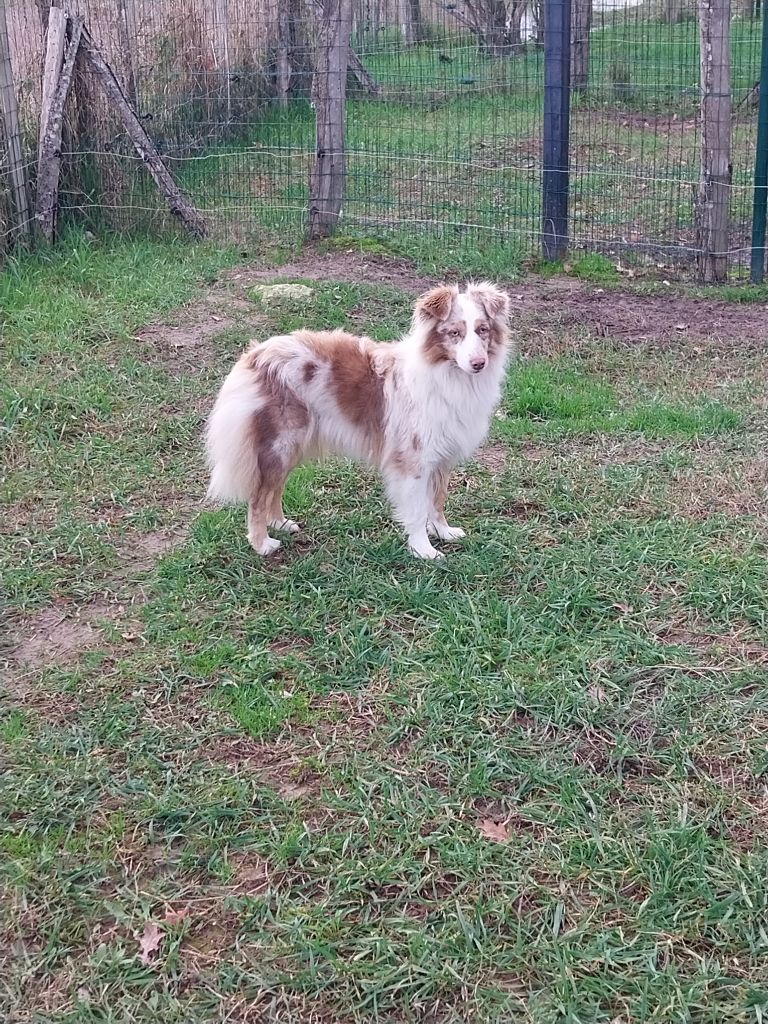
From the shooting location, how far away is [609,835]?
2.80 m

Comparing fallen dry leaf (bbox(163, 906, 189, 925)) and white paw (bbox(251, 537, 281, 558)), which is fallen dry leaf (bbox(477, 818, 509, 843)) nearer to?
fallen dry leaf (bbox(163, 906, 189, 925))

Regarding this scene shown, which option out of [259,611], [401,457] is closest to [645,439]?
[401,457]

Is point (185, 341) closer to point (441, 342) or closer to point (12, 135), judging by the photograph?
point (12, 135)

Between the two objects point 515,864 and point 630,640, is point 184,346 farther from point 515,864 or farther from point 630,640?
point 515,864

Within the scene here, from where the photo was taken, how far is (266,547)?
440 cm

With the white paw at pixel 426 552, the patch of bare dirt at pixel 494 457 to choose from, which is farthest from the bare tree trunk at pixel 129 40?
the white paw at pixel 426 552

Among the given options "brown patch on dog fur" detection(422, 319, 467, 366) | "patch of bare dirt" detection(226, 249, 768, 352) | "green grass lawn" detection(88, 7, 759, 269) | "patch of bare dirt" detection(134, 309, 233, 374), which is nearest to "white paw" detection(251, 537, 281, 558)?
"brown patch on dog fur" detection(422, 319, 467, 366)

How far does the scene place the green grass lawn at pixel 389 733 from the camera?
2.45 m

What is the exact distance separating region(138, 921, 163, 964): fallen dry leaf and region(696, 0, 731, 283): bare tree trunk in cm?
661

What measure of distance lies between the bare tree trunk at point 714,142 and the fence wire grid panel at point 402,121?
6.7 inches

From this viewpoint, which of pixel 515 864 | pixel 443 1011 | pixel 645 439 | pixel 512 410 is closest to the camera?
pixel 443 1011

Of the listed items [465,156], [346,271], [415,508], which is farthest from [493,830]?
[465,156]

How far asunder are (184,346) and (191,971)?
4.67 metres

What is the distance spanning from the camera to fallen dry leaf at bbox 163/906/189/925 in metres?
2.59
